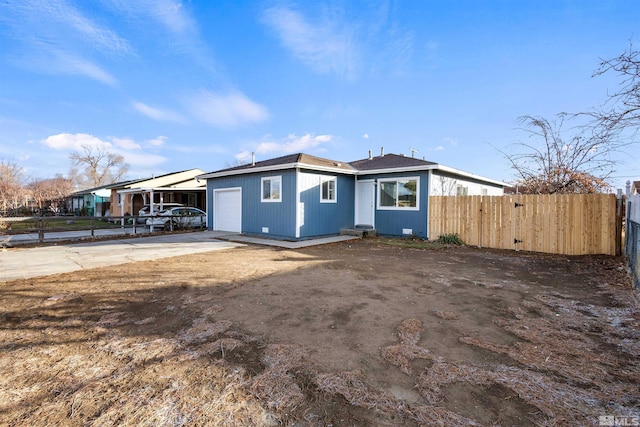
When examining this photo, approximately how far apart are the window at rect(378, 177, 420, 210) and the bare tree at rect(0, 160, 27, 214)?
3458 centimetres

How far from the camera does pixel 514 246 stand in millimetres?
9664

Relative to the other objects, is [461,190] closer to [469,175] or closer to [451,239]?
[469,175]

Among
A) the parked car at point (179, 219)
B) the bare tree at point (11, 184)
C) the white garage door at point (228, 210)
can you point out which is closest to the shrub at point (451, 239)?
the white garage door at point (228, 210)

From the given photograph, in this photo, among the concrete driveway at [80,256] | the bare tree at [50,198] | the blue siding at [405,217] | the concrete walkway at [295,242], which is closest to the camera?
the concrete driveway at [80,256]

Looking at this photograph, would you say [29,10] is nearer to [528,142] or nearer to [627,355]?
[627,355]

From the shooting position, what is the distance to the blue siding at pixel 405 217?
11.4 m

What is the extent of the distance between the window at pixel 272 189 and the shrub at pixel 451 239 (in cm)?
658

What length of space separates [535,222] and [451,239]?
263 centimetres

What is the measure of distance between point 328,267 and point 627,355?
16.2 ft

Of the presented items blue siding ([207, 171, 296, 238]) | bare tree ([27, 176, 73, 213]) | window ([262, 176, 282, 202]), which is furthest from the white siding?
bare tree ([27, 176, 73, 213])

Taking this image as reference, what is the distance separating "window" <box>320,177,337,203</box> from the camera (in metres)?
12.0
